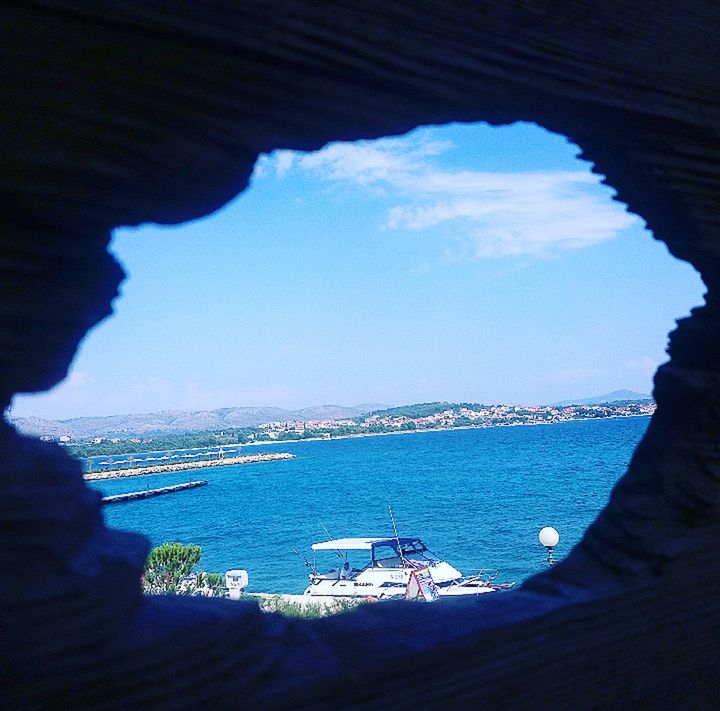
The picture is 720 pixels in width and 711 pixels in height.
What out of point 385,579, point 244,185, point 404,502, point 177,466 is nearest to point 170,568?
point 385,579

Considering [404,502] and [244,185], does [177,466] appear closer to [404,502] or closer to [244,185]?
[404,502]

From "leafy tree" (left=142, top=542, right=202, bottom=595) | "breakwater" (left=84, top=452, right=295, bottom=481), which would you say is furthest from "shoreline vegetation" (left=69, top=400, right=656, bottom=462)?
"leafy tree" (left=142, top=542, right=202, bottom=595)

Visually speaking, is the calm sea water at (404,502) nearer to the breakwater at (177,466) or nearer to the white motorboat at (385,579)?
the breakwater at (177,466)

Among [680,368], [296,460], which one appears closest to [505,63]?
[680,368]

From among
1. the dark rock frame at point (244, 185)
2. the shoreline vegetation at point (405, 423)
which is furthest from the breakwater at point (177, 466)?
the dark rock frame at point (244, 185)

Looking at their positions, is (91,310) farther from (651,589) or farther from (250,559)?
(250,559)

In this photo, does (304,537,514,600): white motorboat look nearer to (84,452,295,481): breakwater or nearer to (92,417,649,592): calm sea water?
(92,417,649,592): calm sea water
